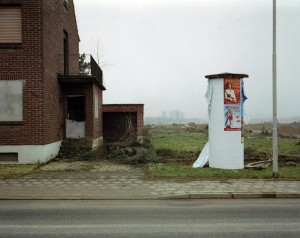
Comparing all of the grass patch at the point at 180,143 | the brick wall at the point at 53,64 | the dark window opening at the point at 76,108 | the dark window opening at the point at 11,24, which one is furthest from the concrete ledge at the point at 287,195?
the dark window opening at the point at 76,108

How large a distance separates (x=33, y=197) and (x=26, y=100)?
304 inches

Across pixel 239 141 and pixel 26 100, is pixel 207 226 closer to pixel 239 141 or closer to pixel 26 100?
pixel 239 141

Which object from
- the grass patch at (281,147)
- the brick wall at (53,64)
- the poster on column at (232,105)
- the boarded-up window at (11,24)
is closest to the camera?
the poster on column at (232,105)

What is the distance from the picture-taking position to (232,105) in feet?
47.8

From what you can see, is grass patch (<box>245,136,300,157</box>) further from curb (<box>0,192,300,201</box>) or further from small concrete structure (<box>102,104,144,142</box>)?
curb (<box>0,192,300,201</box>)

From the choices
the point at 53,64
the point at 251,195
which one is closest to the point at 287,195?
the point at 251,195

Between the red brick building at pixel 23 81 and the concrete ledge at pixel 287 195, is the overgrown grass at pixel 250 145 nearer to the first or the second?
the red brick building at pixel 23 81

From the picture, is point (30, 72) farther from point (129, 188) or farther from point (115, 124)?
point (115, 124)

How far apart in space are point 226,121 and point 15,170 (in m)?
8.14

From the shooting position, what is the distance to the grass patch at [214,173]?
1240cm

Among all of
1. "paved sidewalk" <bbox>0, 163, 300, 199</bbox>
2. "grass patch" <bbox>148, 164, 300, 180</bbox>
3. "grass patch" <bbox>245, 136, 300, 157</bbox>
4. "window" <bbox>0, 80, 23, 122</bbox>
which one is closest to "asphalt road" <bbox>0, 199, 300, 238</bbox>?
"paved sidewalk" <bbox>0, 163, 300, 199</bbox>

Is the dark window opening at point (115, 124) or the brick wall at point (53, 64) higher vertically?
the brick wall at point (53, 64)

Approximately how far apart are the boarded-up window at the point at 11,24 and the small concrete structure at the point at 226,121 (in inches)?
334

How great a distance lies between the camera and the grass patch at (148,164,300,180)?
12.4 meters
